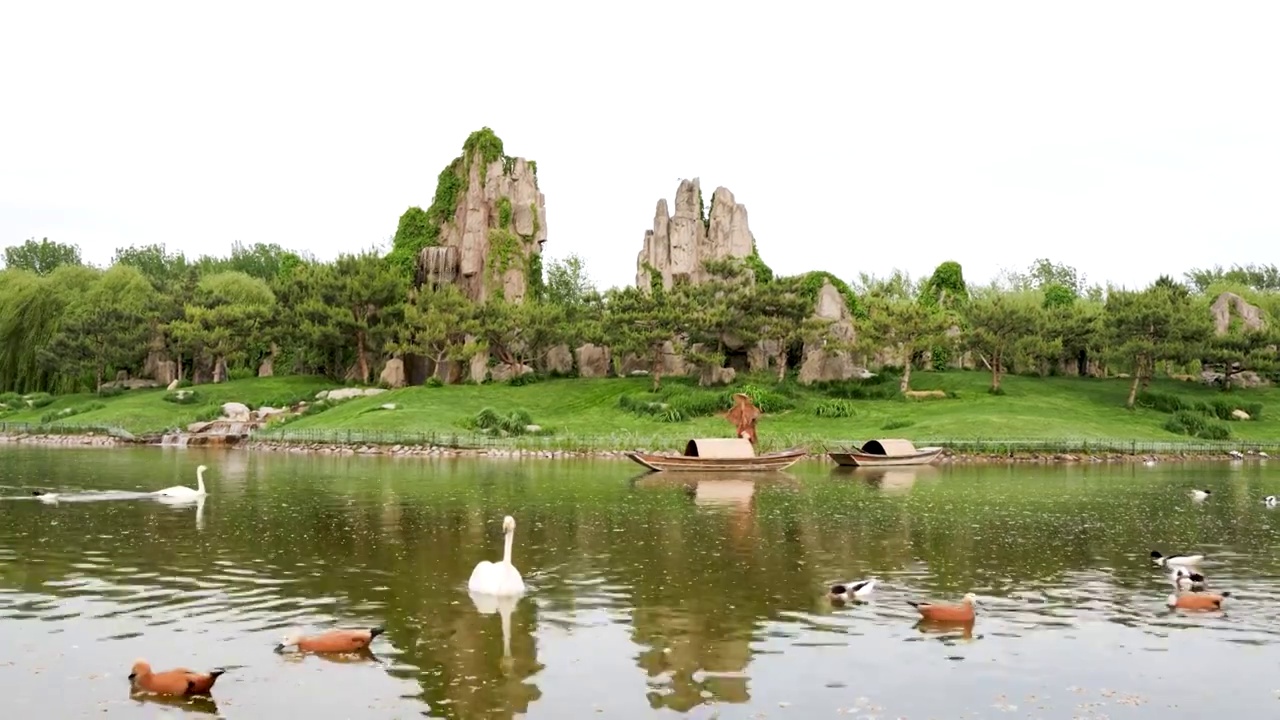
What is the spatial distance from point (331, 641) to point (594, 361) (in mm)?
82436

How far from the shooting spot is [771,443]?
69250 millimetres

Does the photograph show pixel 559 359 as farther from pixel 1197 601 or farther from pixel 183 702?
pixel 183 702

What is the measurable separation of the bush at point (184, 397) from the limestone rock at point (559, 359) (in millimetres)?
27752

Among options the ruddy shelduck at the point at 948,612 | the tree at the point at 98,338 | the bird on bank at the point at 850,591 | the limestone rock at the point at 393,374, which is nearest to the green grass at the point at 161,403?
the tree at the point at 98,338

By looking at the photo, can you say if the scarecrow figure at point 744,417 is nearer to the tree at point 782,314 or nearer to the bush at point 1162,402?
the tree at point 782,314

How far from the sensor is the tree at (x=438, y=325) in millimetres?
94125

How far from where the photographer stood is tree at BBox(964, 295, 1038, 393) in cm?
8712

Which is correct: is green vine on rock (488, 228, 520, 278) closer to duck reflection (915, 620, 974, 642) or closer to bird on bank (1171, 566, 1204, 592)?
bird on bank (1171, 566, 1204, 592)

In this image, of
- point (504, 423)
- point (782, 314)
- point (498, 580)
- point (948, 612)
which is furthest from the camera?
point (782, 314)

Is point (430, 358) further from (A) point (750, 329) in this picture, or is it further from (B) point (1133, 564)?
(B) point (1133, 564)

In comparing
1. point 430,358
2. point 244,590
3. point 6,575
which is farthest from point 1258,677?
point 430,358

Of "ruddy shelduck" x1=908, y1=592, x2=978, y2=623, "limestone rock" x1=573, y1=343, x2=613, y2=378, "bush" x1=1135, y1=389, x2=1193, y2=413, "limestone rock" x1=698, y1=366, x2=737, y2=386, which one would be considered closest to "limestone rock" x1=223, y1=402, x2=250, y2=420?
"limestone rock" x1=573, y1=343, x2=613, y2=378

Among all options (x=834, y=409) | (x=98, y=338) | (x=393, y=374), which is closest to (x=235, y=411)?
(x=393, y=374)

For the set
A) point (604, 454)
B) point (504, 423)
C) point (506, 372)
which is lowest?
point (604, 454)
